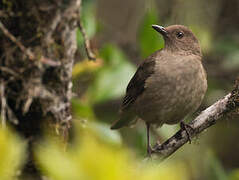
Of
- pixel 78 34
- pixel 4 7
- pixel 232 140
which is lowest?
pixel 232 140

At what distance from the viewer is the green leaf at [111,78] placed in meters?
3.62

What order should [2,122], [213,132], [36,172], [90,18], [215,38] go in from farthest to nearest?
[213,132], [215,38], [90,18], [36,172], [2,122]

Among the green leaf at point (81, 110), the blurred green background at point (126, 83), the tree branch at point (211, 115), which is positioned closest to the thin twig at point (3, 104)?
the blurred green background at point (126, 83)

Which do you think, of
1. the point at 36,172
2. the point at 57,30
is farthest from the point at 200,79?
the point at 36,172

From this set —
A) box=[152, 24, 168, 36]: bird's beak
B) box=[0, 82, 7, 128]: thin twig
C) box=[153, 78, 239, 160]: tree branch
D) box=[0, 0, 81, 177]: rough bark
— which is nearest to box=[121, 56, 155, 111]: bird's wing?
box=[152, 24, 168, 36]: bird's beak

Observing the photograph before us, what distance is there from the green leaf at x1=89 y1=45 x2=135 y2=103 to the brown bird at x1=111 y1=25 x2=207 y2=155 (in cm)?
18

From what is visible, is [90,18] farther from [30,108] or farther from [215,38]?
[215,38]

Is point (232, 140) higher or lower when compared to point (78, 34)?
lower

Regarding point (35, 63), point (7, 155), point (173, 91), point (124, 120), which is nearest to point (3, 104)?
point (35, 63)

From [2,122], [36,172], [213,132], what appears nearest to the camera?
[2,122]

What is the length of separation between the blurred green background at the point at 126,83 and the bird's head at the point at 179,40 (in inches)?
3.0

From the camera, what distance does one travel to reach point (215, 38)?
5688 mm

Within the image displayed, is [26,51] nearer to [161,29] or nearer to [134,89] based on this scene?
[134,89]

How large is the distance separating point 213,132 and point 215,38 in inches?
58.1
